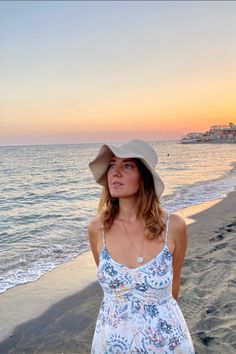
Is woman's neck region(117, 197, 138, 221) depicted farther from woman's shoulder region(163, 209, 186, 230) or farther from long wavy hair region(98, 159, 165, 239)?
woman's shoulder region(163, 209, 186, 230)

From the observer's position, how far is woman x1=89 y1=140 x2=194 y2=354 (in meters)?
2.14

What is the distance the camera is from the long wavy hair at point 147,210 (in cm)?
231

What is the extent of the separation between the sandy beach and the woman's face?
95.6 inches

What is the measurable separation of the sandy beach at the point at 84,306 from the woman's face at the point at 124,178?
2.43 meters

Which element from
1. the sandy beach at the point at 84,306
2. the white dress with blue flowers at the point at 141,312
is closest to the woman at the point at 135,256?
the white dress with blue flowers at the point at 141,312

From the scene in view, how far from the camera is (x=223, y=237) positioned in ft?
27.3

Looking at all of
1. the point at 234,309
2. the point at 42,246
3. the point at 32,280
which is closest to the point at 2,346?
the point at 32,280

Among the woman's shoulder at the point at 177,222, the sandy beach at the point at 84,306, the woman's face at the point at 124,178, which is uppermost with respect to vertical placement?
the woman's face at the point at 124,178

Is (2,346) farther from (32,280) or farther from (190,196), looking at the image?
(190,196)

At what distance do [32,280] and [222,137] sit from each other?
137767 mm

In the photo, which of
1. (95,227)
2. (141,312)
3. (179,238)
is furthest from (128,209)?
(141,312)

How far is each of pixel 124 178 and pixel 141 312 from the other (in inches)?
31.7

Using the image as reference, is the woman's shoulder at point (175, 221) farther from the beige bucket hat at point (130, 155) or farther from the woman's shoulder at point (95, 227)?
the woman's shoulder at point (95, 227)

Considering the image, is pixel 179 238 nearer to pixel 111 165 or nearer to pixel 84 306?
pixel 111 165
